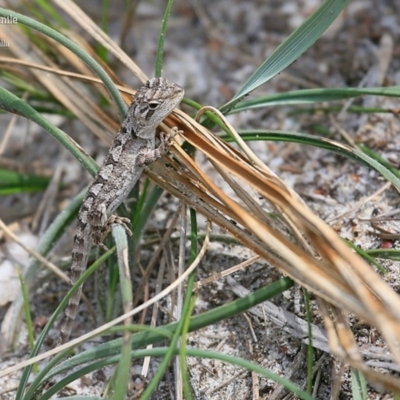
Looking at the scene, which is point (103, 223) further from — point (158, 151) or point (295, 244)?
point (295, 244)

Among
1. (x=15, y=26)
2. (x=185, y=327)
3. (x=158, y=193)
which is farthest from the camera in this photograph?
(x=15, y=26)

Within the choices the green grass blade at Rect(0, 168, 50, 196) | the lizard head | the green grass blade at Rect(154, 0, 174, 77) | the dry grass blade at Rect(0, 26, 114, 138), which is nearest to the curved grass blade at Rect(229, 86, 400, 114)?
the lizard head

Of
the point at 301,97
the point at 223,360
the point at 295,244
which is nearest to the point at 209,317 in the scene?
the point at 223,360

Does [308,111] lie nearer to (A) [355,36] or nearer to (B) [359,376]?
(A) [355,36]

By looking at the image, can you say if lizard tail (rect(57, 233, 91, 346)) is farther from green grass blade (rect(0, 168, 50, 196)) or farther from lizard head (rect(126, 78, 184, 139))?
green grass blade (rect(0, 168, 50, 196))

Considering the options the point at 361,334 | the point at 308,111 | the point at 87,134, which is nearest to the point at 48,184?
the point at 87,134

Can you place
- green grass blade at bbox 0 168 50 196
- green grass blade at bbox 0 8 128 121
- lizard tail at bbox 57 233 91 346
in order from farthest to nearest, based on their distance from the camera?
green grass blade at bbox 0 168 50 196 → lizard tail at bbox 57 233 91 346 → green grass blade at bbox 0 8 128 121

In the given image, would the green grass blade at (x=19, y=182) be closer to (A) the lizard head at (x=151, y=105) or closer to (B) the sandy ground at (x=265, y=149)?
(B) the sandy ground at (x=265, y=149)

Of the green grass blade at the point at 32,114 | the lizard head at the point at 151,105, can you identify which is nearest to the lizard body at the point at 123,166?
the lizard head at the point at 151,105
